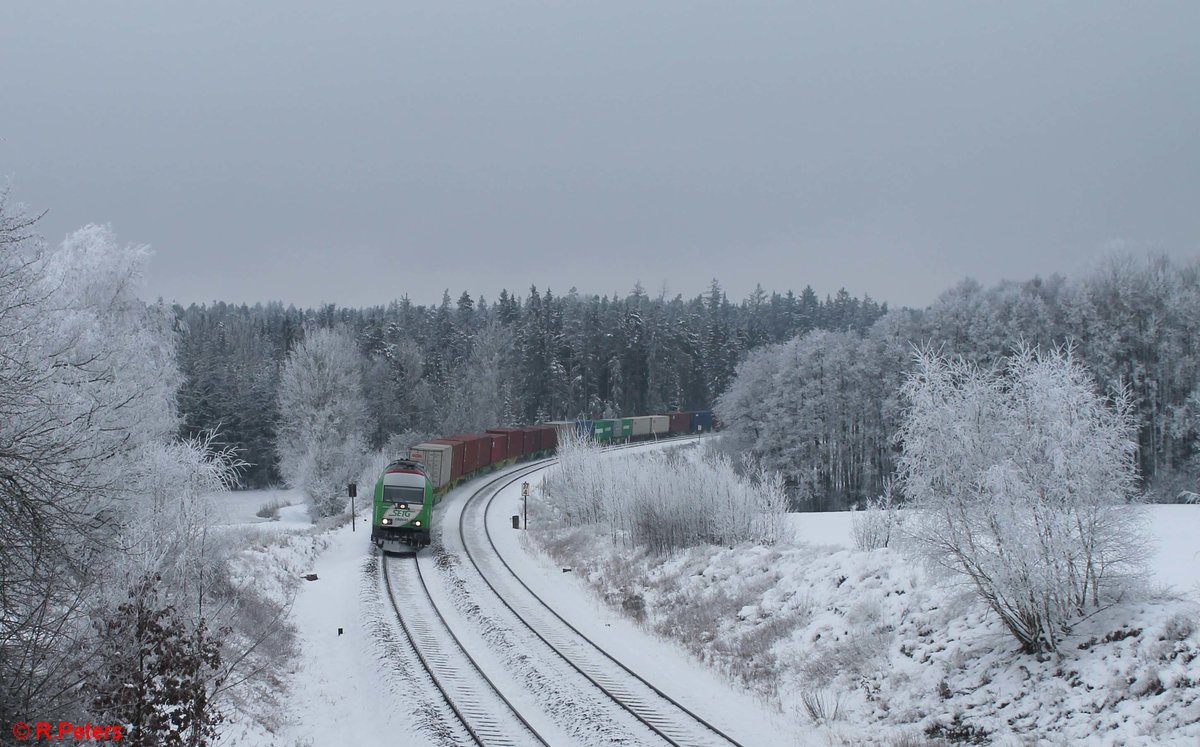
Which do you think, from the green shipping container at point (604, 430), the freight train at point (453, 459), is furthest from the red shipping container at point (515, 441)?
the green shipping container at point (604, 430)

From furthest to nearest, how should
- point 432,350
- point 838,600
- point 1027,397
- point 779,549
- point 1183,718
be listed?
point 432,350
point 779,549
point 838,600
point 1027,397
point 1183,718

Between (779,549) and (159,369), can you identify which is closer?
Result: (779,549)

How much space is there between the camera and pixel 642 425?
73.2 meters

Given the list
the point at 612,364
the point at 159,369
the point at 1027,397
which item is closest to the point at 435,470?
the point at 159,369

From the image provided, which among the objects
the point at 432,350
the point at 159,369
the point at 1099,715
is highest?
the point at 432,350

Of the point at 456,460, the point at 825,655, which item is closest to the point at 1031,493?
the point at 825,655

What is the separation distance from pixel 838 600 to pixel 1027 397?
6016mm

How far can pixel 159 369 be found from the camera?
2847 cm

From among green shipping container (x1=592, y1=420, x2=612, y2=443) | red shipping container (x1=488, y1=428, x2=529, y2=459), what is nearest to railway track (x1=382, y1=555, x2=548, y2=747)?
red shipping container (x1=488, y1=428, x2=529, y2=459)

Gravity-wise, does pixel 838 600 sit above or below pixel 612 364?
below

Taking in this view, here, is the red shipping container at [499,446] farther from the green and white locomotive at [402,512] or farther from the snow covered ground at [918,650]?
the snow covered ground at [918,650]

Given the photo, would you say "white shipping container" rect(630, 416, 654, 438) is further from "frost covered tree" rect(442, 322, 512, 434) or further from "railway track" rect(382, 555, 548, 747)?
"railway track" rect(382, 555, 548, 747)

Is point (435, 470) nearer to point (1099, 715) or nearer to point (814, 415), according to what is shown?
point (814, 415)

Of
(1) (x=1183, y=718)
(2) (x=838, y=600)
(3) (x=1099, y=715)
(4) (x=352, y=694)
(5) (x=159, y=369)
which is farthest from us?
(5) (x=159, y=369)
